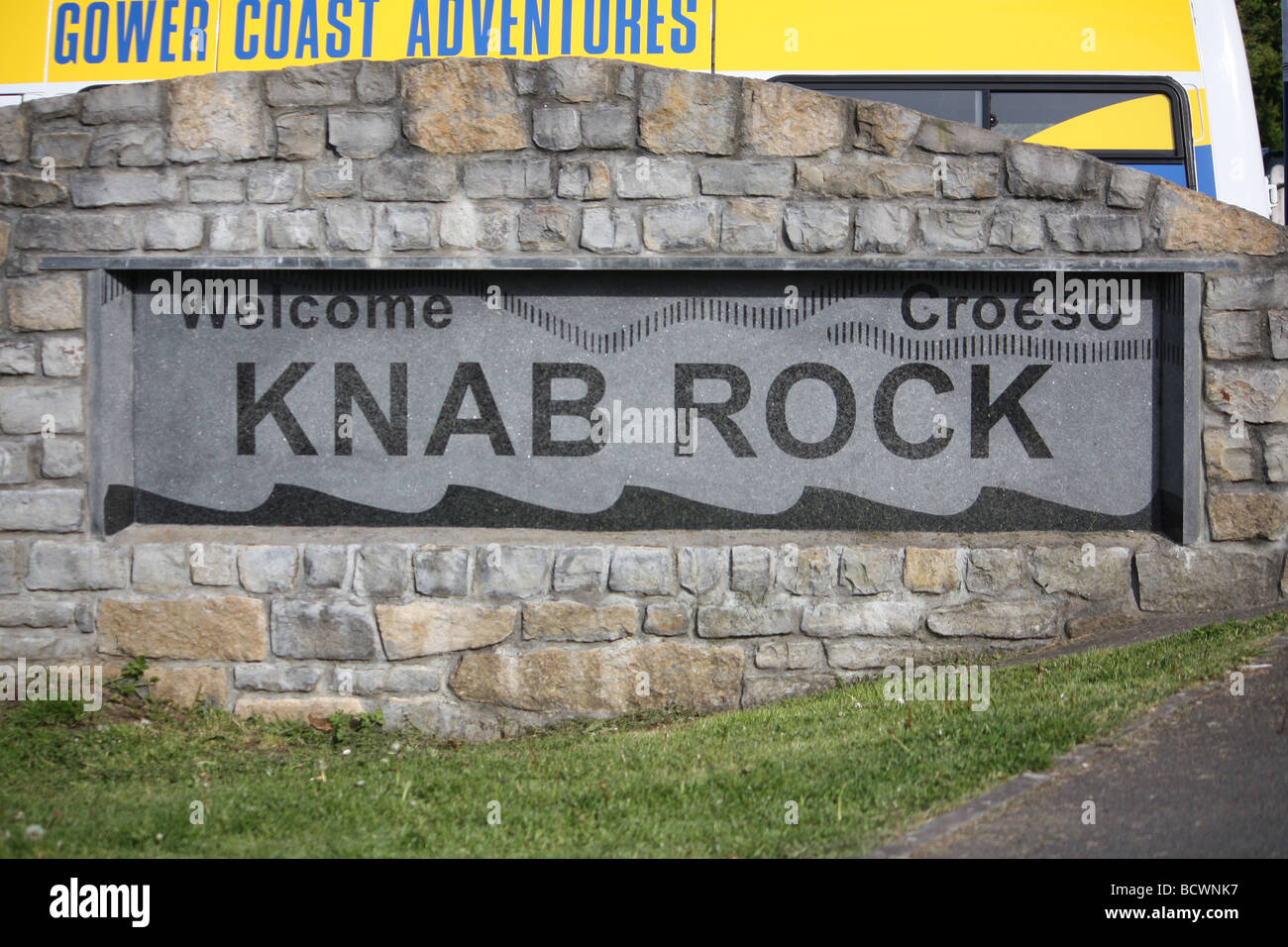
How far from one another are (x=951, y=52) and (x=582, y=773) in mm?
4424

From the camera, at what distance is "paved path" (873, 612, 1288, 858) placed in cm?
302

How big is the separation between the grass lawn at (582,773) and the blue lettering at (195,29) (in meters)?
3.59

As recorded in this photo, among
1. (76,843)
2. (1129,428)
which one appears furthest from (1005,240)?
(76,843)

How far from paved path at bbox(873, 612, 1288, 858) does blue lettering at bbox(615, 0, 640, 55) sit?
166 inches

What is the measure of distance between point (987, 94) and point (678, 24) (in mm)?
1743

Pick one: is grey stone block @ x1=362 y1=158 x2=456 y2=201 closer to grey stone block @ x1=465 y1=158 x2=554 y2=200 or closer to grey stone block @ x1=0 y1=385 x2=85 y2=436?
grey stone block @ x1=465 y1=158 x2=554 y2=200

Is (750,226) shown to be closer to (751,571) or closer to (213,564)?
(751,571)

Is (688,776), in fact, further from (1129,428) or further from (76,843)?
(1129,428)

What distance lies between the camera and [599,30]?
6066mm

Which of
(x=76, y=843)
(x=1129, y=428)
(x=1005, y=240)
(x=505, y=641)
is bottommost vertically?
(x=76, y=843)

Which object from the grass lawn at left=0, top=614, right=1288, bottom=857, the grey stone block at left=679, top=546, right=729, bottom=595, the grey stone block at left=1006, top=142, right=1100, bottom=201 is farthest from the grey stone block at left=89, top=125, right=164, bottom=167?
the grey stone block at left=1006, top=142, right=1100, bottom=201

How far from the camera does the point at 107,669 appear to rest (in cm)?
504
